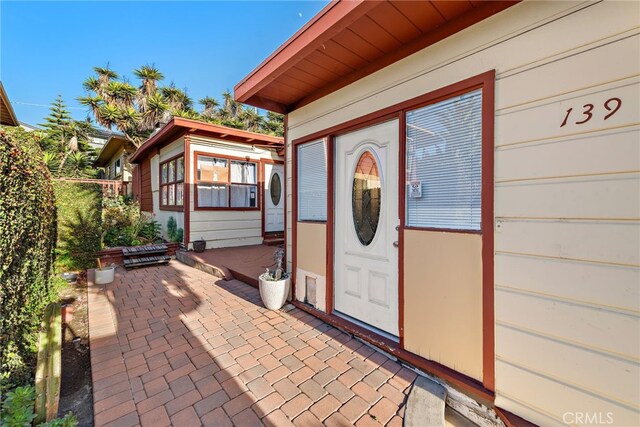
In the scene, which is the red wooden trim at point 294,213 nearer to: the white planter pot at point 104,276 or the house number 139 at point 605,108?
the house number 139 at point 605,108

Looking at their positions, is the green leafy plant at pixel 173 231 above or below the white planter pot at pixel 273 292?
above

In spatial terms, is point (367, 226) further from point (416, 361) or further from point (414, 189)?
point (416, 361)

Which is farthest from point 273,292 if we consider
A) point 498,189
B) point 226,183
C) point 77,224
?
point 77,224

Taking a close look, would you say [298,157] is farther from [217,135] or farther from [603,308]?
[217,135]

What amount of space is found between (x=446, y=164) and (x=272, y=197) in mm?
5846

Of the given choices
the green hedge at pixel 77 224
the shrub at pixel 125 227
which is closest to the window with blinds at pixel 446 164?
the green hedge at pixel 77 224

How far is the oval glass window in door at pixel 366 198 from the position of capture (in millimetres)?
2430

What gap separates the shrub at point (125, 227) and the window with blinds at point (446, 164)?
649 cm

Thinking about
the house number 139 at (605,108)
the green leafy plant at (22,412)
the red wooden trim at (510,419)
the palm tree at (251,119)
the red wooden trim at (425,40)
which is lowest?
the red wooden trim at (510,419)

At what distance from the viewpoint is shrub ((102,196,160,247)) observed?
20.4 feet

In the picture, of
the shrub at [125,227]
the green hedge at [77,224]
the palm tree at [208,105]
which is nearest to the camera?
the green hedge at [77,224]

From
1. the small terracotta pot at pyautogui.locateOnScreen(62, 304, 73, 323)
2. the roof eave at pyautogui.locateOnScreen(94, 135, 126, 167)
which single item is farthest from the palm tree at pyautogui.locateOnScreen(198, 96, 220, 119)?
the small terracotta pot at pyautogui.locateOnScreen(62, 304, 73, 323)

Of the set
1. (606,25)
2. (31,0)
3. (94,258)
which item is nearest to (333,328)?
(606,25)

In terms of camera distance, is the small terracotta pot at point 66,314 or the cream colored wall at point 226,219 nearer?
the small terracotta pot at point 66,314
